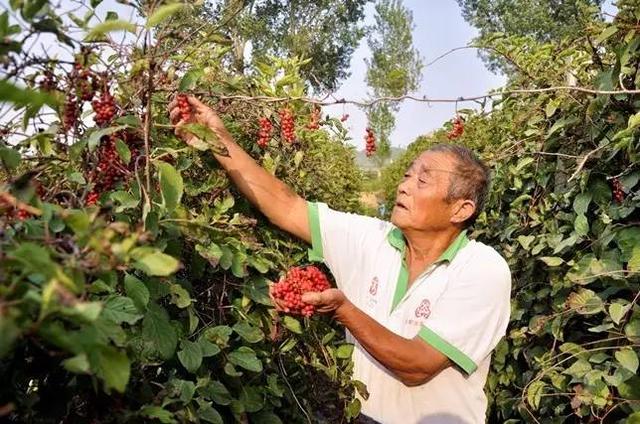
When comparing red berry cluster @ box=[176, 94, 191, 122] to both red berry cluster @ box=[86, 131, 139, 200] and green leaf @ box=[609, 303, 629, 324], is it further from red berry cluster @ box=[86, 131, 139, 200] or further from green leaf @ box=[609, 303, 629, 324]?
green leaf @ box=[609, 303, 629, 324]

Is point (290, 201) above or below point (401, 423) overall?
above

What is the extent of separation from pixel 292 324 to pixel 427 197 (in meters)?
0.57

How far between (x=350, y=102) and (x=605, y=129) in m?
0.98

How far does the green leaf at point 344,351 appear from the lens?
7.32ft

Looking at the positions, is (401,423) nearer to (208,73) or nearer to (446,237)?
(446,237)

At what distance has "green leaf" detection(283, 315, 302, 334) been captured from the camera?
76.5 inches

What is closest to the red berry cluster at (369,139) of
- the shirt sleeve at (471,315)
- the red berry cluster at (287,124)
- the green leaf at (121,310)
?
the red berry cluster at (287,124)

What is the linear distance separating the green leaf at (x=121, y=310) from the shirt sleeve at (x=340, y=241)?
3.63ft

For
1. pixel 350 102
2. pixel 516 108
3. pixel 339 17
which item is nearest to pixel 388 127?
pixel 339 17

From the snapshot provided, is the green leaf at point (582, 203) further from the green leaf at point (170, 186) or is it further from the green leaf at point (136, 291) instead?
the green leaf at point (136, 291)

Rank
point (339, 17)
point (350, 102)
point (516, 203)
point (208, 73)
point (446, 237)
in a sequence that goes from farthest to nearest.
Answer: point (339, 17) → point (516, 203) → point (446, 237) → point (208, 73) → point (350, 102)

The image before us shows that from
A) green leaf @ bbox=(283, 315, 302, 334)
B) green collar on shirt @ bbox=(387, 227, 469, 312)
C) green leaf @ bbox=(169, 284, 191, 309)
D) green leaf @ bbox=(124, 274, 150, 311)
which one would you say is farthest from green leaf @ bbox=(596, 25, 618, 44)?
green leaf @ bbox=(124, 274, 150, 311)

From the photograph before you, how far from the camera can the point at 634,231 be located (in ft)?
7.14

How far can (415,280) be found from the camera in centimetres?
217
